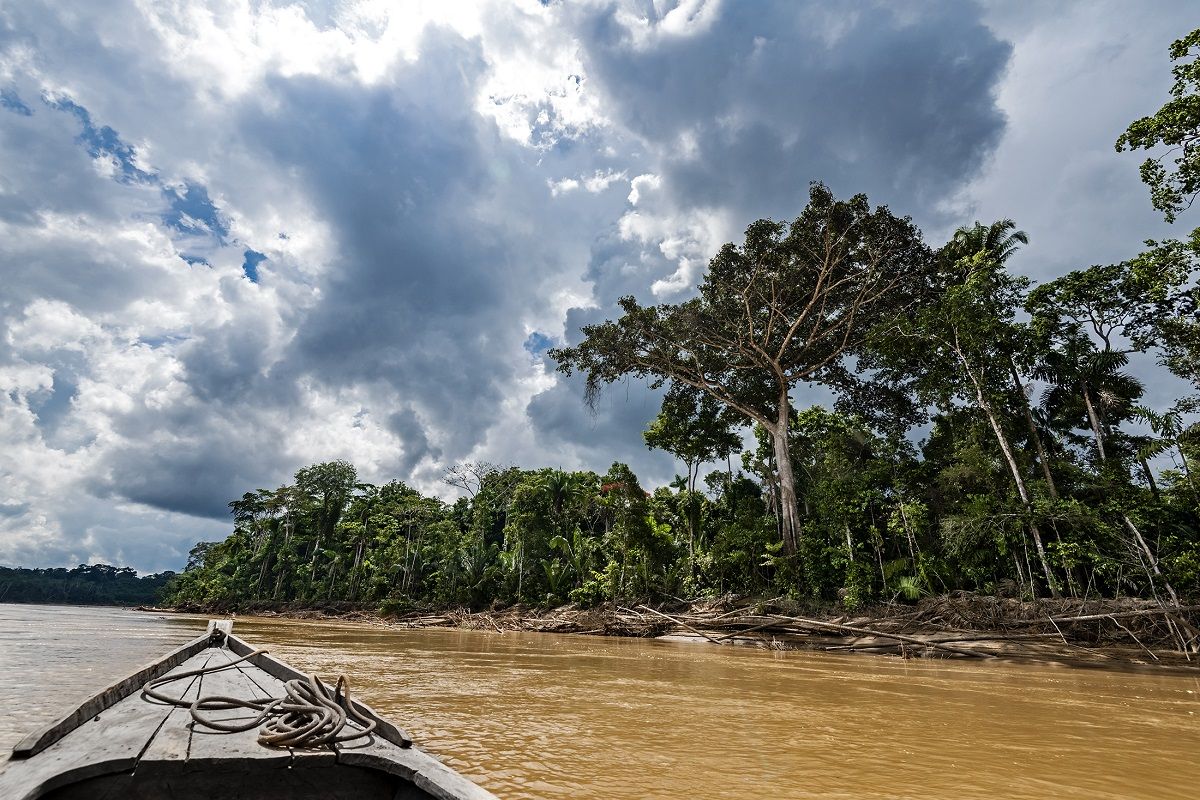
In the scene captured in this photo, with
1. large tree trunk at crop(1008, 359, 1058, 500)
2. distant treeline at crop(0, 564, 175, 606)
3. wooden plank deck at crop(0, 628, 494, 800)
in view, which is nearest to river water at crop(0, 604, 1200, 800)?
wooden plank deck at crop(0, 628, 494, 800)

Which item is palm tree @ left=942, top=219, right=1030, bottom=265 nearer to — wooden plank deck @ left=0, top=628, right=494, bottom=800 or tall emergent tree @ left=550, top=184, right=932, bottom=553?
tall emergent tree @ left=550, top=184, right=932, bottom=553

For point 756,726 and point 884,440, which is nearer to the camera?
point 756,726

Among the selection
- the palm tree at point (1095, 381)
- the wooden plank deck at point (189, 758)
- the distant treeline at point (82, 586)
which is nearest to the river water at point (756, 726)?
the wooden plank deck at point (189, 758)

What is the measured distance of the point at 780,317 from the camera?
2123 cm

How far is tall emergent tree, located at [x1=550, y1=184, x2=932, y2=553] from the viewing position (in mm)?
18750

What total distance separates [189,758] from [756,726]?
3.49 m

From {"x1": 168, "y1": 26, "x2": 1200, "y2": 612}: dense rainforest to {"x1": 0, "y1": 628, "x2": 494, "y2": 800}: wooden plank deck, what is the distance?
49.0 feet

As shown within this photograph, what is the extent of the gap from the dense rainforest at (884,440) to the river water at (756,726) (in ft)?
20.4

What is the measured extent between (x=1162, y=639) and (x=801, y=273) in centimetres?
1378

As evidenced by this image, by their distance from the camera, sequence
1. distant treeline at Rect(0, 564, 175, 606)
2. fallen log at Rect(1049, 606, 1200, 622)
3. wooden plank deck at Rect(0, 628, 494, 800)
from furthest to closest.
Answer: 1. distant treeline at Rect(0, 564, 175, 606)
2. fallen log at Rect(1049, 606, 1200, 622)
3. wooden plank deck at Rect(0, 628, 494, 800)

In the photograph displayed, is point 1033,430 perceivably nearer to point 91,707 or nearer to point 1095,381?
point 1095,381

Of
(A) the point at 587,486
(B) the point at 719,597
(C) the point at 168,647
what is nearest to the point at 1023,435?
(B) the point at 719,597

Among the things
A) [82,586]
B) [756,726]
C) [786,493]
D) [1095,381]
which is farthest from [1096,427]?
[82,586]

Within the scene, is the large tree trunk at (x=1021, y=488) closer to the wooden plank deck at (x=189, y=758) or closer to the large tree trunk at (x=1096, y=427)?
the large tree trunk at (x=1096, y=427)
